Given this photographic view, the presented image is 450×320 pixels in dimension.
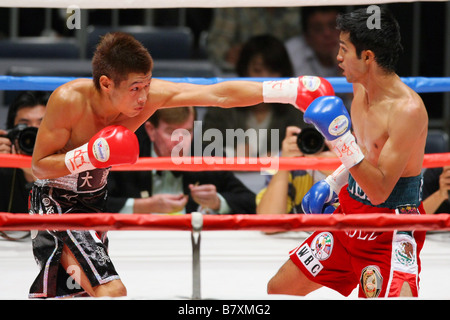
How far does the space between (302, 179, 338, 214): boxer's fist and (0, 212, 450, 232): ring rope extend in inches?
19.3

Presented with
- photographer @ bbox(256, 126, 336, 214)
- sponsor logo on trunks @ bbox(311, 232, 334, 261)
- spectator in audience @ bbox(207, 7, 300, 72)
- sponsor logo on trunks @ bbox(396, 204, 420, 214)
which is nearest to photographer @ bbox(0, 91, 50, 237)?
photographer @ bbox(256, 126, 336, 214)

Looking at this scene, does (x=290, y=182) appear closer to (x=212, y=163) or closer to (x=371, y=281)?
(x=212, y=163)

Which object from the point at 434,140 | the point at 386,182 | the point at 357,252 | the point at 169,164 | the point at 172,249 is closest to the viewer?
the point at 386,182

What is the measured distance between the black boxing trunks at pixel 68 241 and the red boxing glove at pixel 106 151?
15 centimetres

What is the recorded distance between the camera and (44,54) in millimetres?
4855

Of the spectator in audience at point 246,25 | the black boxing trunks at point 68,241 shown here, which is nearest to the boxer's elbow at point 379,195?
the black boxing trunks at point 68,241

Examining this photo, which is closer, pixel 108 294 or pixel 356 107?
pixel 108 294

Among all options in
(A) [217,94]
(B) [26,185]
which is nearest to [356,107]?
(A) [217,94]

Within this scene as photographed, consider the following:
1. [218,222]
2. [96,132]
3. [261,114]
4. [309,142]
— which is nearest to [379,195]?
[218,222]

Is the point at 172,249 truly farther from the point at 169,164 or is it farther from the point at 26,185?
the point at 26,185

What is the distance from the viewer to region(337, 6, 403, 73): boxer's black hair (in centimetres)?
177

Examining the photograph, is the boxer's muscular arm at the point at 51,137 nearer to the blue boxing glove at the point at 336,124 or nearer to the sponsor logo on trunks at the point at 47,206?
the sponsor logo on trunks at the point at 47,206

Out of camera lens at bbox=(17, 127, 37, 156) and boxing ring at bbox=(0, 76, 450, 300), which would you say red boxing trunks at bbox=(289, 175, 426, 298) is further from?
camera lens at bbox=(17, 127, 37, 156)
